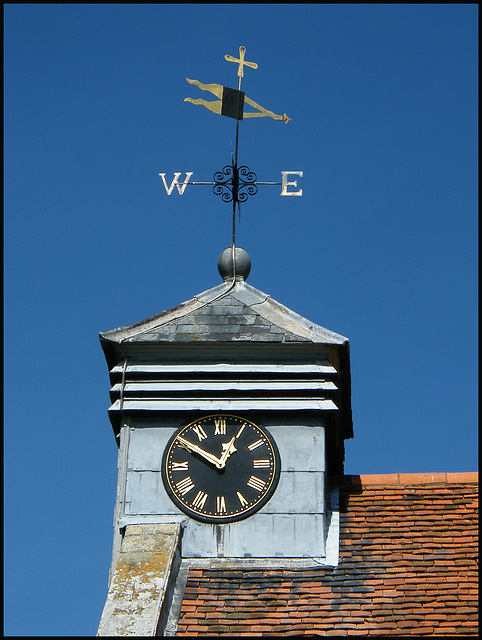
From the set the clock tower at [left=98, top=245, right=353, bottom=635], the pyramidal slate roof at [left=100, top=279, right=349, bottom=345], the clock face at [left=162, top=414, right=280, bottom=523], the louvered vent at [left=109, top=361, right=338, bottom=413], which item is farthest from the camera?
the pyramidal slate roof at [left=100, top=279, right=349, bottom=345]

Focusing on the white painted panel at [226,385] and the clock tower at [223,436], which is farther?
the white painted panel at [226,385]

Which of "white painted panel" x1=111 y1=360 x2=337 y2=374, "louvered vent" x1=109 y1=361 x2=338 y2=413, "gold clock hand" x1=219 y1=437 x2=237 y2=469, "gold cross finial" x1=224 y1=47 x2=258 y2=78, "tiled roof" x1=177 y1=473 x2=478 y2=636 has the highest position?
"gold cross finial" x1=224 y1=47 x2=258 y2=78

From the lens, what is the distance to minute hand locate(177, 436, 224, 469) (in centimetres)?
1794

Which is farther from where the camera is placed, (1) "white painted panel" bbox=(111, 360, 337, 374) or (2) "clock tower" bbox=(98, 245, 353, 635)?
(1) "white painted panel" bbox=(111, 360, 337, 374)

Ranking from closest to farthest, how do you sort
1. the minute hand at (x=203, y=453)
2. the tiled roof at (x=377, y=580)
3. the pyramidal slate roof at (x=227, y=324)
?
the tiled roof at (x=377, y=580)
the minute hand at (x=203, y=453)
the pyramidal slate roof at (x=227, y=324)

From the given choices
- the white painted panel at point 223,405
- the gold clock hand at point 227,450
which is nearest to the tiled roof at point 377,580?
the white painted panel at point 223,405

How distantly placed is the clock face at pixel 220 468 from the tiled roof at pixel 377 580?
932 mm

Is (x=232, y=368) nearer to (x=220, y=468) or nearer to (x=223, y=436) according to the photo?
(x=223, y=436)

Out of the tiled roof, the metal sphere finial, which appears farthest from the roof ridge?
the metal sphere finial

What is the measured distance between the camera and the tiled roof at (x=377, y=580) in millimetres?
16062

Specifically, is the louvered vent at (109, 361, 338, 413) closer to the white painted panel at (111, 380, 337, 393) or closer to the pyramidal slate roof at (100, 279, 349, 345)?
the white painted panel at (111, 380, 337, 393)

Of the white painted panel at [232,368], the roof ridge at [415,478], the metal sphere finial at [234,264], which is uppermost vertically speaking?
the metal sphere finial at [234,264]

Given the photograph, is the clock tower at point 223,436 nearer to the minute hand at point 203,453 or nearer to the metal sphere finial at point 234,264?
the minute hand at point 203,453

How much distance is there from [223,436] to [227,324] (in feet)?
5.80
